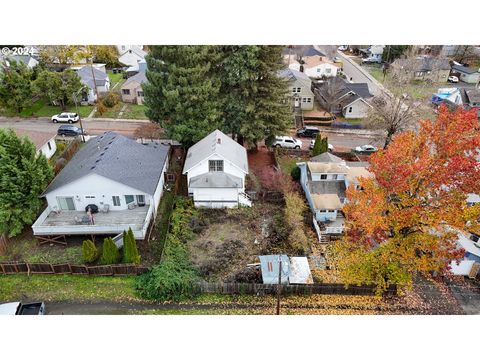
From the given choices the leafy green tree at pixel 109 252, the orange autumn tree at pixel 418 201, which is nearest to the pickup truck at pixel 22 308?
the leafy green tree at pixel 109 252

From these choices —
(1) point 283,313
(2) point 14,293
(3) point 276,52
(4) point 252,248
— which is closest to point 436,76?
(3) point 276,52

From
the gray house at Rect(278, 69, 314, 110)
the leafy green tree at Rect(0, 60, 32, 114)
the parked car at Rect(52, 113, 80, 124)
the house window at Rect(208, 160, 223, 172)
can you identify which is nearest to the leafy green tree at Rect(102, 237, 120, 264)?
the house window at Rect(208, 160, 223, 172)

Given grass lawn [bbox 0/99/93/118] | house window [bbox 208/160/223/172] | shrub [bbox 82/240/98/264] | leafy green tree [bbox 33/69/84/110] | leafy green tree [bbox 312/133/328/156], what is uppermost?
leafy green tree [bbox 33/69/84/110]

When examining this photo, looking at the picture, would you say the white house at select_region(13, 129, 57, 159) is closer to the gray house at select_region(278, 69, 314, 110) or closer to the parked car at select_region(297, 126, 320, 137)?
the parked car at select_region(297, 126, 320, 137)

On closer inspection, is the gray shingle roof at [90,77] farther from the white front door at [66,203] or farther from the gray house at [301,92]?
the white front door at [66,203]

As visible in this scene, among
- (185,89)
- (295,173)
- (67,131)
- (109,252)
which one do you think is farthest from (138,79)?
(109,252)

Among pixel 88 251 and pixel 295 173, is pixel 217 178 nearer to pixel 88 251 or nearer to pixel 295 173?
pixel 295 173
